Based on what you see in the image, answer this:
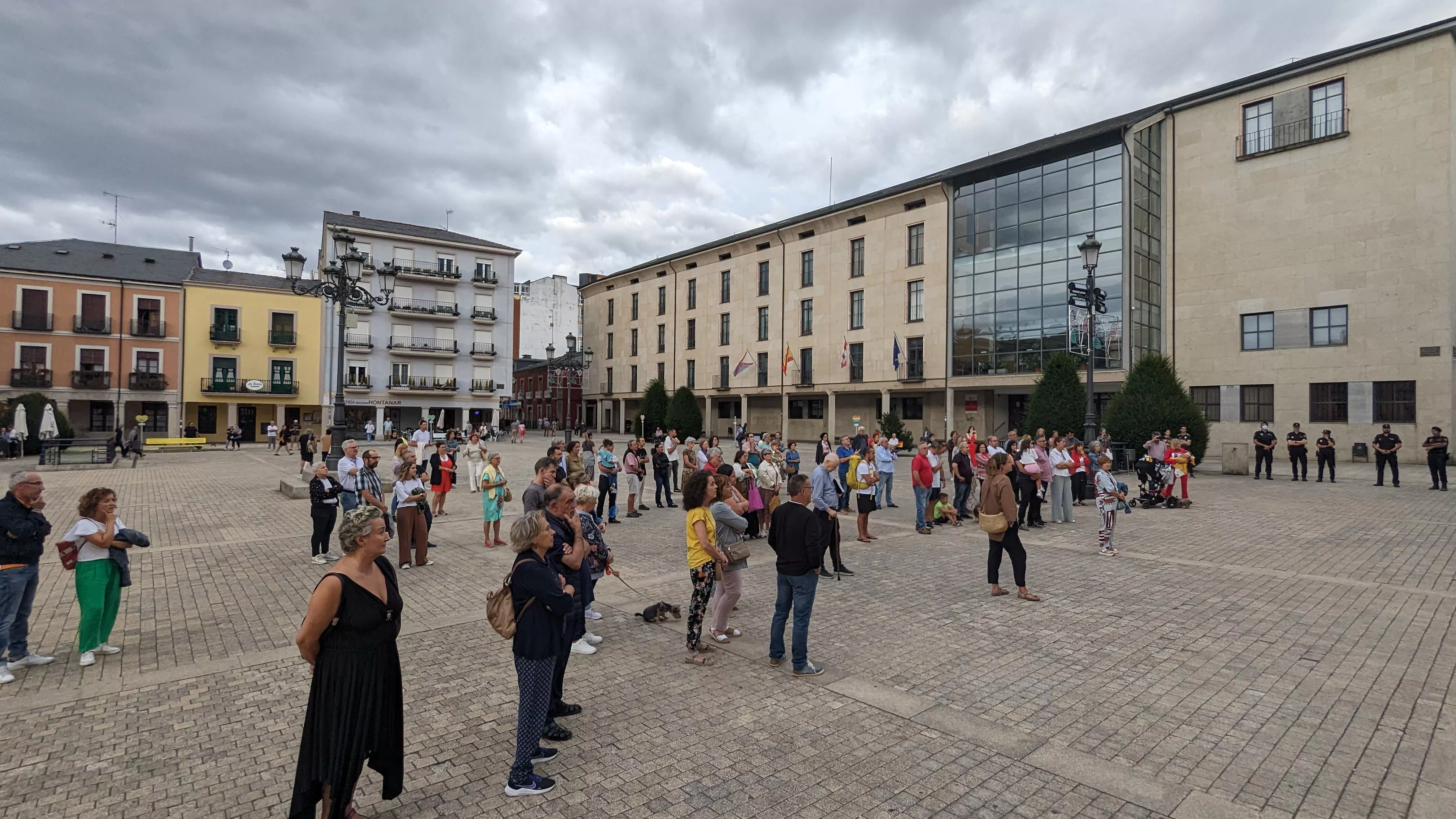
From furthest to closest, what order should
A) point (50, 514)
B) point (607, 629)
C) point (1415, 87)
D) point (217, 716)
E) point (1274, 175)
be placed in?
point (1274, 175)
point (1415, 87)
point (50, 514)
point (607, 629)
point (217, 716)

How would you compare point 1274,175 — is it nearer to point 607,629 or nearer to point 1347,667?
point 1347,667

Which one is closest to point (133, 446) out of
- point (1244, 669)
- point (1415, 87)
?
point (1244, 669)

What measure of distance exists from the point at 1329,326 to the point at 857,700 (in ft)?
110

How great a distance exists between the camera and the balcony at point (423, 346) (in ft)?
169

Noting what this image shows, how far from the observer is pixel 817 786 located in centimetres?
404

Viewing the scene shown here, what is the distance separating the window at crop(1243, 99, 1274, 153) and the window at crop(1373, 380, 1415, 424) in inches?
433

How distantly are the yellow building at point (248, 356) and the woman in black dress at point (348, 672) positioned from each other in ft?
159

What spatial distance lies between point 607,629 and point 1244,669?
18.7 ft

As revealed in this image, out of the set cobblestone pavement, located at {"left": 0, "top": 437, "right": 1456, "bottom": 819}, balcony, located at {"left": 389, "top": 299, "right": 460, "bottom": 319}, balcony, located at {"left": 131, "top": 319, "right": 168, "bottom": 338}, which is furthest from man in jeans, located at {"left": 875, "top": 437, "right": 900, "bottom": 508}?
balcony, located at {"left": 131, "top": 319, "right": 168, "bottom": 338}

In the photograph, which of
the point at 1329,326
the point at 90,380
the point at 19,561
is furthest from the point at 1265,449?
the point at 90,380

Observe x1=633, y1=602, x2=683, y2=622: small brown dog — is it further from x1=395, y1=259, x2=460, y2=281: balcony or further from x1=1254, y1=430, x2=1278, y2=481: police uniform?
x1=395, y1=259, x2=460, y2=281: balcony

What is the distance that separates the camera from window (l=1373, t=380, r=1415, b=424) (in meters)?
26.5

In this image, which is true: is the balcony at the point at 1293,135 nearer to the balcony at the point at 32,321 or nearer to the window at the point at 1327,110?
the window at the point at 1327,110

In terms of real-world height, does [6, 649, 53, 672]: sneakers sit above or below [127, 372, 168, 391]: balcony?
below
